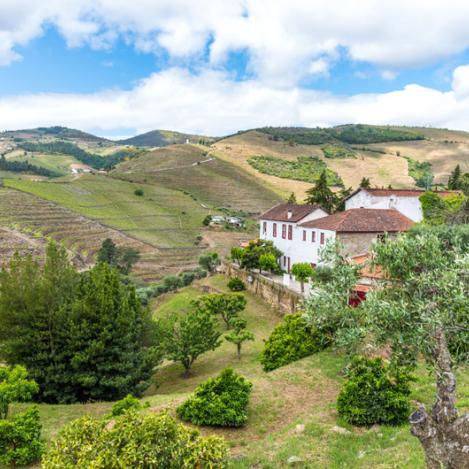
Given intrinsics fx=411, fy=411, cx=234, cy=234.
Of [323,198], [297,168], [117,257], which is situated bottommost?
[117,257]

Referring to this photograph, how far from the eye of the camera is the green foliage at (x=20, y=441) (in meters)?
10.5

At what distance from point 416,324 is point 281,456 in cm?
506

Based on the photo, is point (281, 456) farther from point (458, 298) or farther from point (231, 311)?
point (231, 311)

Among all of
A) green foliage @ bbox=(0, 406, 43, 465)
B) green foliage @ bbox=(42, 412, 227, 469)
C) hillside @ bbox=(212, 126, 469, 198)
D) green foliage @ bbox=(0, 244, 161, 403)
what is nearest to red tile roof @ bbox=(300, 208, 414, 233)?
green foliage @ bbox=(0, 244, 161, 403)

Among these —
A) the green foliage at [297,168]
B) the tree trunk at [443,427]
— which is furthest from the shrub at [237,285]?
the green foliage at [297,168]

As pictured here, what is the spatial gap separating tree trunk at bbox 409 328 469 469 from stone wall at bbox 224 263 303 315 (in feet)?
60.3

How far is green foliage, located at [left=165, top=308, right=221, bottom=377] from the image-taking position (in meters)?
24.2

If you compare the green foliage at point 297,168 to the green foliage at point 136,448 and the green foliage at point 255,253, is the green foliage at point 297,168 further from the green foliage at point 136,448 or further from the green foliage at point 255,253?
the green foliage at point 136,448

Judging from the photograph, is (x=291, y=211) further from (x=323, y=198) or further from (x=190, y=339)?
(x=190, y=339)


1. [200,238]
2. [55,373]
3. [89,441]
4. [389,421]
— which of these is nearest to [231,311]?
[55,373]

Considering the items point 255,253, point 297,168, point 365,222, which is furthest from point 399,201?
point 297,168

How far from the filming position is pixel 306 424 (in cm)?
1227

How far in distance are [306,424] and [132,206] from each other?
79.6 meters

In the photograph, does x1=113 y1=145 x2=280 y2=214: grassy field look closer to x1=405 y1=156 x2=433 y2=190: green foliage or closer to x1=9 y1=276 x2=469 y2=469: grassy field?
x1=405 y1=156 x2=433 y2=190: green foliage
